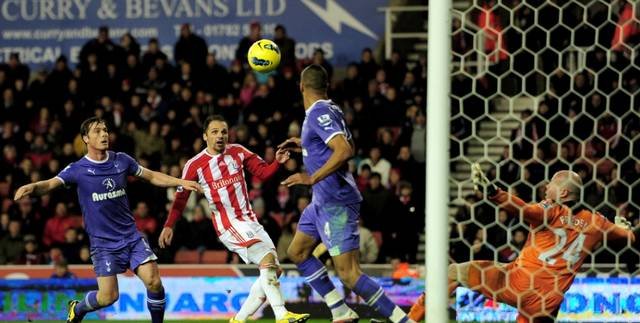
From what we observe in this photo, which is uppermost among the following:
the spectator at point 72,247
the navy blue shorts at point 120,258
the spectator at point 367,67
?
the spectator at point 367,67

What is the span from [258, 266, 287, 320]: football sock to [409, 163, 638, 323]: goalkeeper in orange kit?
1072 millimetres

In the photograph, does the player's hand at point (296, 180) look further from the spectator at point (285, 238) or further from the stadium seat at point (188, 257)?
the stadium seat at point (188, 257)

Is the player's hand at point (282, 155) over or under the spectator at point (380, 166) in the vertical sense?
over

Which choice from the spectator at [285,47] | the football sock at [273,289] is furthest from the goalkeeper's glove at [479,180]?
the spectator at [285,47]

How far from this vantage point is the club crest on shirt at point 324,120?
6.23 metres

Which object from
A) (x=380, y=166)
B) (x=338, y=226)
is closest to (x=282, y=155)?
(x=338, y=226)

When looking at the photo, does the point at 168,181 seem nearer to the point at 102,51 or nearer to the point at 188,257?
the point at 188,257

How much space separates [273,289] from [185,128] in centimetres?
582

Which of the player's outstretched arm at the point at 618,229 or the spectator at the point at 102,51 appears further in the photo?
the spectator at the point at 102,51

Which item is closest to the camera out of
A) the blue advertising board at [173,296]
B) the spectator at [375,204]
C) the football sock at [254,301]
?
the football sock at [254,301]

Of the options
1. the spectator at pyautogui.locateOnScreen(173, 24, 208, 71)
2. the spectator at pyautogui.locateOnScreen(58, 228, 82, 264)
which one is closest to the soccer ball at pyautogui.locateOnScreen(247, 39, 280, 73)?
the spectator at pyautogui.locateOnScreen(58, 228, 82, 264)

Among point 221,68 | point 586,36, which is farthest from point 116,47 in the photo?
point 586,36

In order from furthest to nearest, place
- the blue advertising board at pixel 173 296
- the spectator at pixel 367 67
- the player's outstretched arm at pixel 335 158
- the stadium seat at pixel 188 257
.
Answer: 1. the spectator at pixel 367 67
2. the stadium seat at pixel 188 257
3. the blue advertising board at pixel 173 296
4. the player's outstretched arm at pixel 335 158

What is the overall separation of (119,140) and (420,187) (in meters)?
3.45
